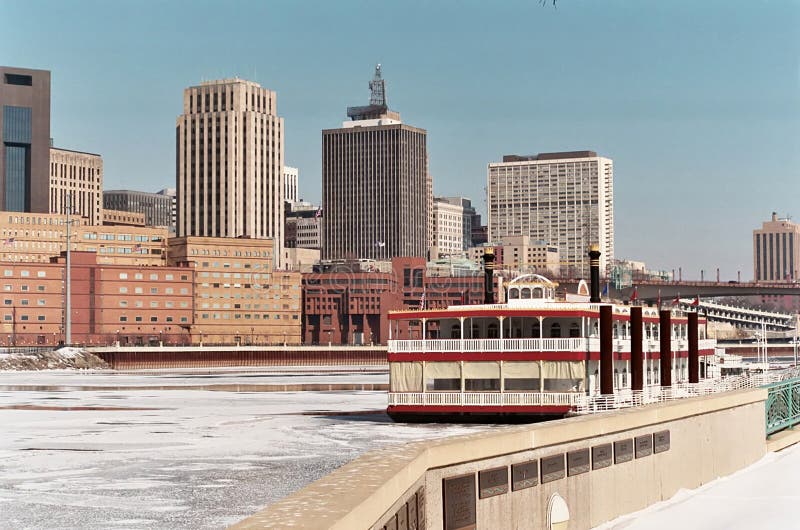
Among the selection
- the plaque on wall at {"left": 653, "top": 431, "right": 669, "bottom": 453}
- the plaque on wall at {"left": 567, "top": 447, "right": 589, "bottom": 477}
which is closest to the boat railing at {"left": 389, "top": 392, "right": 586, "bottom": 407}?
the plaque on wall at {"left": 653, "top": 431, "right": 669, "bottom": 453}

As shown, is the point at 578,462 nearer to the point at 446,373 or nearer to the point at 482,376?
the point at 482,376

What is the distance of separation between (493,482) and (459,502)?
1.55 m

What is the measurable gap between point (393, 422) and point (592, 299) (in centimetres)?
1228

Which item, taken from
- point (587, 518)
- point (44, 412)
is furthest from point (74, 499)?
point (44, 412)

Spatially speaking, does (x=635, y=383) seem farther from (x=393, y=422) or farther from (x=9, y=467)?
(x=9, y=467)

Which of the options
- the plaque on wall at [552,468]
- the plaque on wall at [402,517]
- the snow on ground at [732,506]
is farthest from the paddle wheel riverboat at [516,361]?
the plaque on wall at [402,517]

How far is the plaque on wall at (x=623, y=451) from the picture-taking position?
106 feet

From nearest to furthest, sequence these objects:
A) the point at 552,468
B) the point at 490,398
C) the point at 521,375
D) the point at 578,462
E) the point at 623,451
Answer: the point at 552,468 < the point at 578,462 < the point at 623,451 < the point at 490,398 < the point at 521,375

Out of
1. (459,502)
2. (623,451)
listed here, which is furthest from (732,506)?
(459,502)

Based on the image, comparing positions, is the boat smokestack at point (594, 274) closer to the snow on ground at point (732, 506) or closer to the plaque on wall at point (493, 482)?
the snow on ground at point (732, 506)

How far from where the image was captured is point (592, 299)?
64000mm

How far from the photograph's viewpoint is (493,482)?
25594 millimetres

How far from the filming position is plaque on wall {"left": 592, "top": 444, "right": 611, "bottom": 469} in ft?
102

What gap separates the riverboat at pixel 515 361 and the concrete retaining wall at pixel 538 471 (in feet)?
31.3
